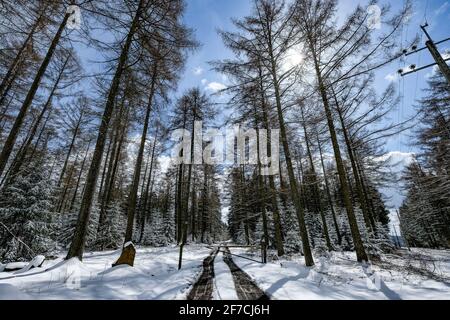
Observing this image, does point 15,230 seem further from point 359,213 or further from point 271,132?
point 359,213

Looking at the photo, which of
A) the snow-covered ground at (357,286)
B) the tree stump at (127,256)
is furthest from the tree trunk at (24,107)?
the snow-covered ground at (357,286)

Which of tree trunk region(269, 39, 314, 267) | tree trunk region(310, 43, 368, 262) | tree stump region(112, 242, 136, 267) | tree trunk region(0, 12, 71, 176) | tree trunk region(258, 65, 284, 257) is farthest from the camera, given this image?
tree trunk region(258, 65, 284, 257)

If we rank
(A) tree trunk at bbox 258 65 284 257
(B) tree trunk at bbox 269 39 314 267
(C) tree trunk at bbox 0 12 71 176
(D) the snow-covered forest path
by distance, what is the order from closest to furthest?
(D) the snow-covered forest path → (C) tree trunk at bbox 0 12 71 176 → (B) tree trunk at bbox 269 39 314 267 → (A) tree trunk at bbox 258 65 284 257

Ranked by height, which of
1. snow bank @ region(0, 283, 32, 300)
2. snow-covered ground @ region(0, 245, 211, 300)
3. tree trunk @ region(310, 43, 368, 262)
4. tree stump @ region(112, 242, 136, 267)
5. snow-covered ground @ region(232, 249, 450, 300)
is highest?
tree trunk @ region(310, 43, 368, 262)

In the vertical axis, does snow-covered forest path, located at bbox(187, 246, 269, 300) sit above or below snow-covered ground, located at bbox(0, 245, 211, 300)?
below

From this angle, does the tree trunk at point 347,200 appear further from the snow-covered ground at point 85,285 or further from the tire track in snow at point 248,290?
the snow-covered ground at point 85,285

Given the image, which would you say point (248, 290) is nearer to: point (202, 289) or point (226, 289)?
point (226, 289)

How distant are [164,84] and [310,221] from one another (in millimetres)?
20804

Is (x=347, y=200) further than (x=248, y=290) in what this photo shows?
Yes

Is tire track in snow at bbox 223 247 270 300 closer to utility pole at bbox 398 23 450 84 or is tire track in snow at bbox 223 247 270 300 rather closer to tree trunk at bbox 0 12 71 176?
utility pole at bbox 398 23 450 84

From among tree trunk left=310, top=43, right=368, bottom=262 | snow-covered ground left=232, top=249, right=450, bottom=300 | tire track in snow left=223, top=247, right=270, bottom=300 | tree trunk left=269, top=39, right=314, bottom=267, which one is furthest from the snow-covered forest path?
tree trunk left=310, top=43, right=368, bottom=262

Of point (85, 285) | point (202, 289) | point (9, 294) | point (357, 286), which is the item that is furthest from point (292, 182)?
point (9, 294)

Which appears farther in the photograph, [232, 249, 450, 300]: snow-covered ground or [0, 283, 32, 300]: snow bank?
[232, 249, 450, 300]: snow-covered ground

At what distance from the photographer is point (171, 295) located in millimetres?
3922
